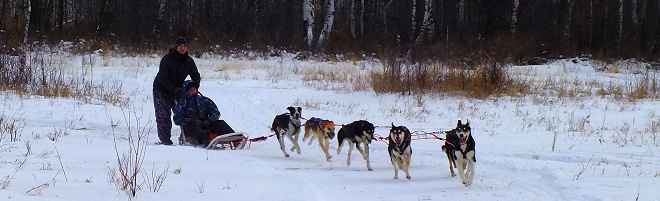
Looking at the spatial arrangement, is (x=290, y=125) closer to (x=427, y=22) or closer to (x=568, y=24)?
(x=427, y=22)

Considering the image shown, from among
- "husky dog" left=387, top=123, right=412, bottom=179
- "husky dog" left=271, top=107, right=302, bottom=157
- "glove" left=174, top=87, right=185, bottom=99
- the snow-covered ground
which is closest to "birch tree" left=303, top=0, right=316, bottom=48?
the snow-covered ground

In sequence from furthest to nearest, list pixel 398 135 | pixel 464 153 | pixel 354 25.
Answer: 1. pixel 354 25
2. pixel 398 135
3. pixel 464 153

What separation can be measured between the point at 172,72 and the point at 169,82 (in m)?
0.16

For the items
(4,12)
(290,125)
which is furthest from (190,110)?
(4,12)

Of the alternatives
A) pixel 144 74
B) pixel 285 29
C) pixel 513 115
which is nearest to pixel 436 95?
pixel 513 115

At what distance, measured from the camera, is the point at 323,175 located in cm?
679

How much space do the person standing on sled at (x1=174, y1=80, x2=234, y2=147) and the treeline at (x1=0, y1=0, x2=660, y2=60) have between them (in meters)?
14.8

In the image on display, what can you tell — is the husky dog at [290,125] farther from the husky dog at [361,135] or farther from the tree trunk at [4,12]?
the tree trunk at [4,12]

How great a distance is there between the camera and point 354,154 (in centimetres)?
841

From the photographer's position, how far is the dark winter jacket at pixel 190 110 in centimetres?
864

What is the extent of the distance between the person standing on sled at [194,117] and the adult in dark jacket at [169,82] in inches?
7.5

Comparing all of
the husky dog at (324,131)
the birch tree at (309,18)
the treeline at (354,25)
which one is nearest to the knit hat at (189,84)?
the husky dog at (324,131)

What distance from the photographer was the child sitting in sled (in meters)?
8.55

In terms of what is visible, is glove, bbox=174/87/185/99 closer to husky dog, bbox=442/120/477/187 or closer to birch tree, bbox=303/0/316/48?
husky dog, bbox=442/120/477/187
